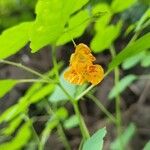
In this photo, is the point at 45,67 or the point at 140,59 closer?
the point at 140,59

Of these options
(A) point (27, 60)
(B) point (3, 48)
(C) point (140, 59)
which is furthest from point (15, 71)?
(B) point (3, 48)

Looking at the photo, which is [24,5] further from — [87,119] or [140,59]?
[140,59]

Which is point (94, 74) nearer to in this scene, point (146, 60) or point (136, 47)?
point (136, 47)

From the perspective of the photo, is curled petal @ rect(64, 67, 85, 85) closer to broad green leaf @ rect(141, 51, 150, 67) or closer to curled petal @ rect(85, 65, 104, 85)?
curled petal @ rect(85, 65, 104, 85)

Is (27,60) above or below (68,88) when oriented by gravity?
above

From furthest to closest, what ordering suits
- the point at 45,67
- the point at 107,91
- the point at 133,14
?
1. the point at 45,67
2. the point at 107,91
3. the point at 133,14

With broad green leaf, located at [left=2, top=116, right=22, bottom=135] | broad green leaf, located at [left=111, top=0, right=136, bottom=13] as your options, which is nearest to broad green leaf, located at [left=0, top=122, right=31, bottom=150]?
broad green leaf, located at [left=2, top=116, right=22, bottom=135]
